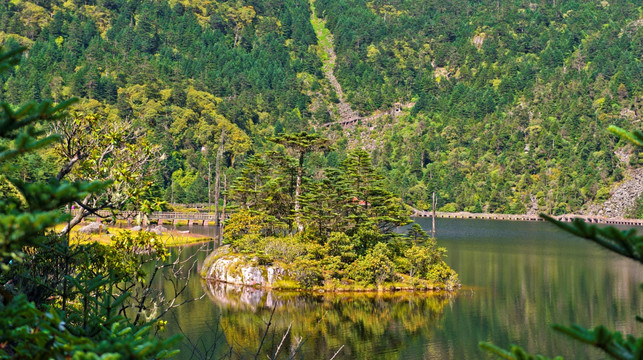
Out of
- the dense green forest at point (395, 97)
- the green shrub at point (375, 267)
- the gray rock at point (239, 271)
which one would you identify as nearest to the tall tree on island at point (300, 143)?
the gray rock at point (239, 271)

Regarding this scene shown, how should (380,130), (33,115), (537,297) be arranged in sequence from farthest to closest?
(380,130) < (537,297) < (33,115)

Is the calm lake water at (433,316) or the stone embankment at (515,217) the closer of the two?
the calm lake water at (433,316)

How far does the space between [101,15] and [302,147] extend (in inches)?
6163

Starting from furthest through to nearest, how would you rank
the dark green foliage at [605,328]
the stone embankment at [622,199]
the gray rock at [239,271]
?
the stone embankment at [622,199] → the gray rock at [239,271] → the dark green foliage at [605,328]

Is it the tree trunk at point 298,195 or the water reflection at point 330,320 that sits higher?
the tree trunk at point 298,195

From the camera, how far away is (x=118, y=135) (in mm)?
12250

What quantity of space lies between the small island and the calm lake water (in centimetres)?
183

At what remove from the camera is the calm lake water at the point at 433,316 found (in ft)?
82.6

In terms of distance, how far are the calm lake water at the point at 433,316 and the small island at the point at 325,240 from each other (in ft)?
6.01

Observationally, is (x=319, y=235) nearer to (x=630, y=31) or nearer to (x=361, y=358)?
(x=361, y=358)

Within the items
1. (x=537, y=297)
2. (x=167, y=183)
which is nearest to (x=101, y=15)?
(x=167, y=183)

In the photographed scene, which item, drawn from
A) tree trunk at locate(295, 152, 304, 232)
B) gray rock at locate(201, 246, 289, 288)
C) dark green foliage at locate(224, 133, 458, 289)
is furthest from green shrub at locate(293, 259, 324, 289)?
tree trunk at locate(295, 152, 304, 232)

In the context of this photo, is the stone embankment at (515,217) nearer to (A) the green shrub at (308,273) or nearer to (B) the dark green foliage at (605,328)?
(A) the green shrub at (308,273)

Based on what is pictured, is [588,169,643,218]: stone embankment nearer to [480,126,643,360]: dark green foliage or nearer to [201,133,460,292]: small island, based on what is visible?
[201,133,460,292]: small island
